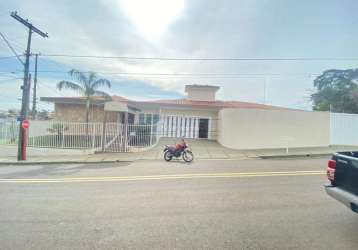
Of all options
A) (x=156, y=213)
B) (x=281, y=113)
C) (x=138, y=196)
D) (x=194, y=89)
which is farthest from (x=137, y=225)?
(x=194, y=89)

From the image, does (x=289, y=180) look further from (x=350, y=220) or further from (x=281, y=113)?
(x=281, y=113)

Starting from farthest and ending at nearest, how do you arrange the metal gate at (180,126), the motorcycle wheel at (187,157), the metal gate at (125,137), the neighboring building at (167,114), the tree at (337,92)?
the tree at (337,92) → the metal gate at (180,126) → the neighboring building at (167,114) → the metal gate at (125,137) → the motorcycle wheel at (187,157)

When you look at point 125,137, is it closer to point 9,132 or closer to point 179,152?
point 179,152

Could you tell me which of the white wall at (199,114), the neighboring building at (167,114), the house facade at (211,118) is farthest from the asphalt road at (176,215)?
the white wall at (199,114)

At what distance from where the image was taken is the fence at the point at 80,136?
1514 centimetres

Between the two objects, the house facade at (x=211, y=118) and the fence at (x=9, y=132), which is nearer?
the fence at (x=9, y=132)

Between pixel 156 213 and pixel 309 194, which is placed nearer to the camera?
pixel 156 213

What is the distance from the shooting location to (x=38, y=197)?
5.90 meters

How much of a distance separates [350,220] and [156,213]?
3.54m

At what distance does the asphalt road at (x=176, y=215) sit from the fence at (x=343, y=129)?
10.2 metres

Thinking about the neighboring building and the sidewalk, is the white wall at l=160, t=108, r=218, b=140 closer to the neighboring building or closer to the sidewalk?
the neighboring building

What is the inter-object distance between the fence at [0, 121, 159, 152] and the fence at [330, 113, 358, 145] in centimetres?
1252

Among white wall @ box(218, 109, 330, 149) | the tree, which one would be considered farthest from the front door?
the tree

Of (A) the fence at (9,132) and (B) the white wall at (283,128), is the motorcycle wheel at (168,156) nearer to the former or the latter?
(B) the white wall at (283,128)
